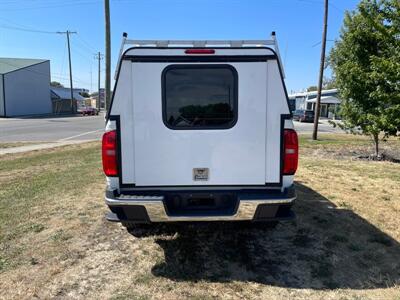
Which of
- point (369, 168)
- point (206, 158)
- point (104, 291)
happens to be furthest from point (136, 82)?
point (369, 168)

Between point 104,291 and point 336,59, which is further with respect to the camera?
point 336,59

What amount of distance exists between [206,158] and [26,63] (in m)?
65.9

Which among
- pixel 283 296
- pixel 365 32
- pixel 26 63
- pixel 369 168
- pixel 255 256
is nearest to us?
pixel 283 296

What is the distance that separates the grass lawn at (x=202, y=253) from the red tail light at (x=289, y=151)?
1014 millimetres

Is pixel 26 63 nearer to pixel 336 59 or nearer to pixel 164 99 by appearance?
pixel 336 59

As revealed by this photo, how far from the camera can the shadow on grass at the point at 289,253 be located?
3912mm

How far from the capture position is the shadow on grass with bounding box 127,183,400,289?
391cm

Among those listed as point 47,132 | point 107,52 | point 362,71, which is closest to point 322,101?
point 47,132

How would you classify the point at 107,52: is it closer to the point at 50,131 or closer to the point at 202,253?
the point at 50,131

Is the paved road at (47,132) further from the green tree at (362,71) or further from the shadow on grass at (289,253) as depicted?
the shadow on grass at (289,253)

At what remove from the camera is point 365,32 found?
11789mm

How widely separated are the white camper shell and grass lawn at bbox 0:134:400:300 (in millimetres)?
633

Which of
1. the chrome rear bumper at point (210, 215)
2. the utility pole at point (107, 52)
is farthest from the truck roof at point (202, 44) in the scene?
the utility pole at point (107, 52)

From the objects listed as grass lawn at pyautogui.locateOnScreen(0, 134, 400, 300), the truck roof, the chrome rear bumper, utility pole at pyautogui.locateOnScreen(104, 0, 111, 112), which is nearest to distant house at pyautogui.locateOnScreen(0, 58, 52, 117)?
utility pole at pyautogui.locateOnScreen(104, 0, 111, 112)
